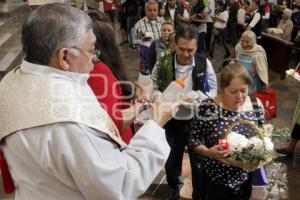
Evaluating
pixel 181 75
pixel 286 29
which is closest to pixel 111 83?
pixel 181 75

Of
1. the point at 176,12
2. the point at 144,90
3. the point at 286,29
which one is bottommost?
the point at 286,29

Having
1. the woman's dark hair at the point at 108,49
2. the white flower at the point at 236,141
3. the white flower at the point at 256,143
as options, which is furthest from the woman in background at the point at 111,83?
the white flower at the point at 256,143

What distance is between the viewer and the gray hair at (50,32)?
1277mm

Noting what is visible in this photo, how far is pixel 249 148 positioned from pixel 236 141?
0.29 ft

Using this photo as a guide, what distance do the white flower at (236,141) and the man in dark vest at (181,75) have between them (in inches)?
31.1

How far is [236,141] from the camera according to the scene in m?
2.40

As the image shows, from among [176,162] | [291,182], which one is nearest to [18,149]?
[176,162]

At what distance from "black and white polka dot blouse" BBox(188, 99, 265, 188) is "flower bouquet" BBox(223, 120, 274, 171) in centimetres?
12

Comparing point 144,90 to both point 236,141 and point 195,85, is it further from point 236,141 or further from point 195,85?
point 195,85

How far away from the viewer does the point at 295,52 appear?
9.05 meters

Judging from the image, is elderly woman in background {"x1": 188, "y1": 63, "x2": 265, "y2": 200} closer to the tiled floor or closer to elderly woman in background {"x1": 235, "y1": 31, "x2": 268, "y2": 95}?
the tiled floor

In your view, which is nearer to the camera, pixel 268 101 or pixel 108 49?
pixel 108 49

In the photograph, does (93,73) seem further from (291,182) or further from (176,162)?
(291,182)

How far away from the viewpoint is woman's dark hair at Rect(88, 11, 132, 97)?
86.0 inches
